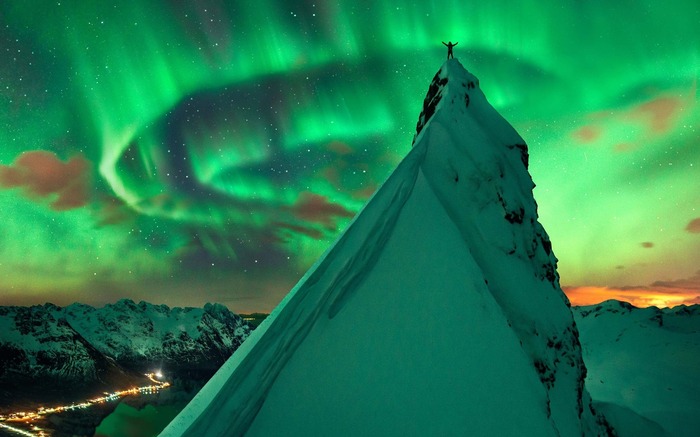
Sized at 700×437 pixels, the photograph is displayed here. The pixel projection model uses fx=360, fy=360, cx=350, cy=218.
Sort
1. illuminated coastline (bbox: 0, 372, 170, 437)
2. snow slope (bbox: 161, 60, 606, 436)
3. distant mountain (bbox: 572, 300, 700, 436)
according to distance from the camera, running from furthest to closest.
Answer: illuminated coastline (bbox: 0, 372, 170, 437) < distant mountain (bbox: 572, 300, 700, 436) < snow slope (bbox: 161, 60, 606, 436)

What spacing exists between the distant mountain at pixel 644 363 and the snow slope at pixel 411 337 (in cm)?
2432

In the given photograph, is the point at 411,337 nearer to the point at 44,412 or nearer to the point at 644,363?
the point at 644,363

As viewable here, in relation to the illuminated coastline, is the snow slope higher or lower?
higher

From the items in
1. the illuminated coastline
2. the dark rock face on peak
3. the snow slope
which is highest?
the dark rock face on peak

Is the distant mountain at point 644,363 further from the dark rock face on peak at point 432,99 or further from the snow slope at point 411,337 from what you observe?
the dark rock face on peak at point 432,99

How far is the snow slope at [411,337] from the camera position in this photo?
18.4ft

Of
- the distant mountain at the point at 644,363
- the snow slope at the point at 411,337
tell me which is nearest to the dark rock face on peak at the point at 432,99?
the snow slope at the point at 411,337

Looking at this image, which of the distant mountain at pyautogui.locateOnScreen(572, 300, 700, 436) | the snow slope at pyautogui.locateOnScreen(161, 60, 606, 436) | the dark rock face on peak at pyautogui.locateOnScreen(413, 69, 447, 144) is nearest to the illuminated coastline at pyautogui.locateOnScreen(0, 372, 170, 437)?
the snow slope at pyautogui.locateOnScreen(161, 60, 606, 436)

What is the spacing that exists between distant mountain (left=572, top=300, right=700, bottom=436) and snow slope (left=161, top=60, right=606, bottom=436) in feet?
79.8

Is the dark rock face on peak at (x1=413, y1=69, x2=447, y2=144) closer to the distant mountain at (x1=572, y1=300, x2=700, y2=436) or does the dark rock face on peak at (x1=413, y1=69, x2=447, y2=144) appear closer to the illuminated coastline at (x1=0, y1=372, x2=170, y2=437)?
the distant mountain at (x1=572, y1=300, x2=700, y2=436)

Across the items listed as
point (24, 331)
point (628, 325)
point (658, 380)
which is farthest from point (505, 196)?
point (24, 331)

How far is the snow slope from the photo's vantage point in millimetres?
5602

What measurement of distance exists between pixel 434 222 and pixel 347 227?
7.14ft

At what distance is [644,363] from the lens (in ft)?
252
